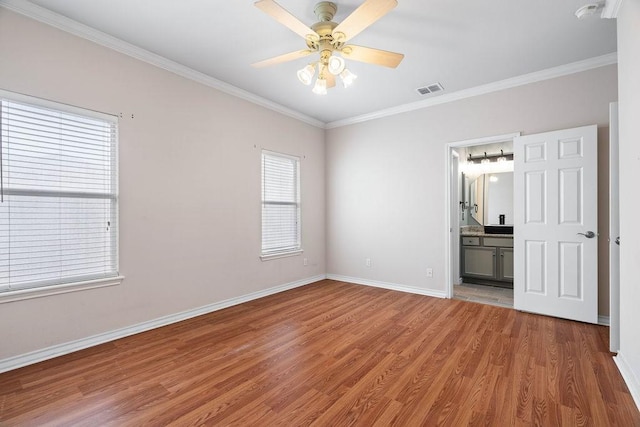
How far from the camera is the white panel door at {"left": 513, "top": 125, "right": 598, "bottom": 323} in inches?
123

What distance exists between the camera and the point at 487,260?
193 inches

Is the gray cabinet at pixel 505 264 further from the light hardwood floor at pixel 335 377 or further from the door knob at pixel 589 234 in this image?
the door knob at pixel 589 234

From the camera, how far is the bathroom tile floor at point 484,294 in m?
4.00

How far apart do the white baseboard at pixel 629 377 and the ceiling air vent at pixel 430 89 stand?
3.20m

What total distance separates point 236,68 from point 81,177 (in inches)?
75.0

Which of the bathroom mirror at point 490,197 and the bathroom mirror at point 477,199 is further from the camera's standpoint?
the bathroom mirror at point 477,199

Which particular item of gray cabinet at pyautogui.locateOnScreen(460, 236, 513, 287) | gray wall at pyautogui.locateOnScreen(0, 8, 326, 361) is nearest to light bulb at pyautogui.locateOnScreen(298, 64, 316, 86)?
gray wall at pyautogui.locateOnScreen(0, 8, 326, 361)

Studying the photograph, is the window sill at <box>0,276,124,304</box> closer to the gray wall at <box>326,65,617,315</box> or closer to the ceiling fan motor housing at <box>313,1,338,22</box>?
the ceiling fan motor housing at <box>313,1,338,22</box>

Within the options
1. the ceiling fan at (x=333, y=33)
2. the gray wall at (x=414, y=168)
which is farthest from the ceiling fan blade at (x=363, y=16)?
the gray wall at (x=414, y=168)

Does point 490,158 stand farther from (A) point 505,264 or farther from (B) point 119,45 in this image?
(B) point 119,45

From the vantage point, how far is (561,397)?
1916 mm

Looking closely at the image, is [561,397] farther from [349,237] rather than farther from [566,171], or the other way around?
[349,237]

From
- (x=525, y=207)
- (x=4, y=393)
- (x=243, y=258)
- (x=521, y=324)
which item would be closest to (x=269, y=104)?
(x=243, y=258)

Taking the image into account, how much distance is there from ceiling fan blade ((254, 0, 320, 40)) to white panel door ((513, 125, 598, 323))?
2.83 meters
